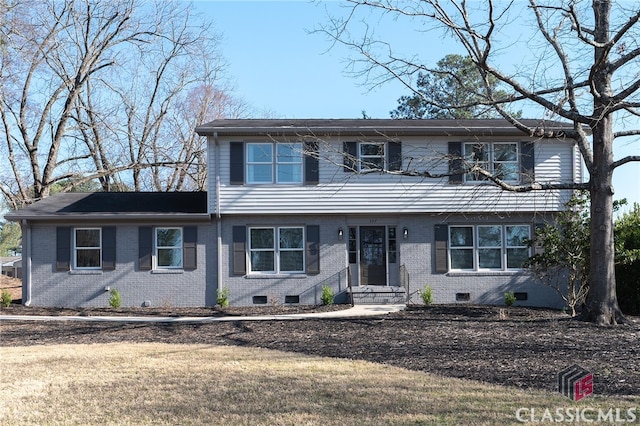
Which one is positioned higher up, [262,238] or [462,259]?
[262,238]

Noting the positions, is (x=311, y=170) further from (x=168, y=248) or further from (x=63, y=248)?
(x=63, y=248)

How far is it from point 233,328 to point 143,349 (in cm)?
256

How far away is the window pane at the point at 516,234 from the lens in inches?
741

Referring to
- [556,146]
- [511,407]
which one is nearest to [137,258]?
[556,146]

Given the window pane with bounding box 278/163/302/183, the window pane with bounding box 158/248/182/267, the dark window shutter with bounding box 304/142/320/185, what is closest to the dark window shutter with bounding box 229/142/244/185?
the window pane with bounding box 278/163/302/183

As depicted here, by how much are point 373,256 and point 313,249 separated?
1.88m

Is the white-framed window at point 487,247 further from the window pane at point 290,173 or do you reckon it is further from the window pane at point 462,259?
the window pane at point 290,173

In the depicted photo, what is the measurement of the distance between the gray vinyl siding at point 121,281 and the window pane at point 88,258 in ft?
0.87

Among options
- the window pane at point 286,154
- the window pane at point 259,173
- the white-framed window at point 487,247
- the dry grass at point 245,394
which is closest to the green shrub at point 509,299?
the white-framed window at point 487,247

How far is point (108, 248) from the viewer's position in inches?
719

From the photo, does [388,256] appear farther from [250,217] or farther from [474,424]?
[474,424]

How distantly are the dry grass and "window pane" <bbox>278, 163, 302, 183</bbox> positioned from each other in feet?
29.0

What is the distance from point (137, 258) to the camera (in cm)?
1828

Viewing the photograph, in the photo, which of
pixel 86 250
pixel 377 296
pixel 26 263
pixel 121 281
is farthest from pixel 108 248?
pixel 377 296
